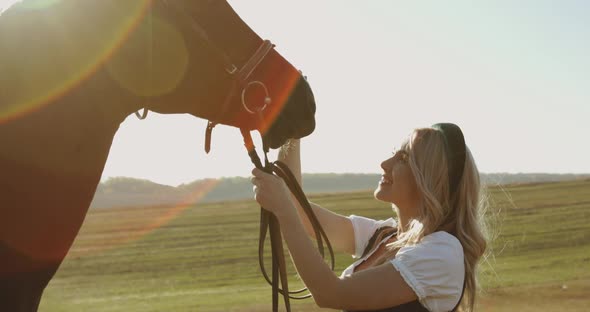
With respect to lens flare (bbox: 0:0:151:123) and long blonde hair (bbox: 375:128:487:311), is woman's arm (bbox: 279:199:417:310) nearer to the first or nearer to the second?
long blonde hair (bbox: 375:128:487:311)

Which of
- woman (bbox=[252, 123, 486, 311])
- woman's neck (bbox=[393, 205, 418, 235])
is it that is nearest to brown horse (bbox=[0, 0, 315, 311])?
woman (bbox=[252, 123, 486, 311])

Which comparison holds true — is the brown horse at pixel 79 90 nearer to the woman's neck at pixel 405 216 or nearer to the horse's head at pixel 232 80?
the horse's head at pixel 232 80

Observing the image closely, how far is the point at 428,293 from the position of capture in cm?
248

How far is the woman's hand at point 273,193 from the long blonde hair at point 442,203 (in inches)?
25.4

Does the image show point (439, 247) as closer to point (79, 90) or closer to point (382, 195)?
point (382, 195)

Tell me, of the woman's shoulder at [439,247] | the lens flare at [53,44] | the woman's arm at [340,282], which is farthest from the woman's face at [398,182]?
the lens flare at [53,44]

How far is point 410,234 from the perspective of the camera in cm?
271

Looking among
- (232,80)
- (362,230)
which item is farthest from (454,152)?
(232,80)

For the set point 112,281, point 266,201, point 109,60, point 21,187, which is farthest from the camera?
point 112,281

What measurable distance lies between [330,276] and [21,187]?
Result: 1.09 m

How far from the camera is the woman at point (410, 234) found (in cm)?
234

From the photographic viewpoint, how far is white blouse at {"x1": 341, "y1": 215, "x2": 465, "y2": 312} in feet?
8.09

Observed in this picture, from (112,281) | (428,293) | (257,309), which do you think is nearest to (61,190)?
(428,293)

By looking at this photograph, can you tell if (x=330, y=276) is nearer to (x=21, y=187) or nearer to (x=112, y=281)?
(x=21, y=187)
